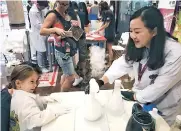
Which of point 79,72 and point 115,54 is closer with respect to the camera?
point 79,72

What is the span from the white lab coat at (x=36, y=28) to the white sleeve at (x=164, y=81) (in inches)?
92.8

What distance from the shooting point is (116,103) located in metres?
1.07

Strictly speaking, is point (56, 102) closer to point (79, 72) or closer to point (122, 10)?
point (79, 72)

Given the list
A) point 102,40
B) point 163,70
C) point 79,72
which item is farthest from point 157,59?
point 102,40

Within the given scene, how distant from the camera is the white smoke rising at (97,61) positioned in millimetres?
3252

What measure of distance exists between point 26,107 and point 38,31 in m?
2.28

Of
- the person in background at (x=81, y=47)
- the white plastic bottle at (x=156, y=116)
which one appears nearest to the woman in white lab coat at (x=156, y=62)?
the white plastic bottle at (x=156, y=116)

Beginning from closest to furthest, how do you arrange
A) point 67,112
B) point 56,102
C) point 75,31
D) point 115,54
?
point 67,112 → point 56,102 → point 75,31 → point 115,54

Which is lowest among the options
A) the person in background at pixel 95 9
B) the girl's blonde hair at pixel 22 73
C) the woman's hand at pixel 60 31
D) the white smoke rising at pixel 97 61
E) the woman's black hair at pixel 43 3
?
the white smoke rising at pixel 97 61

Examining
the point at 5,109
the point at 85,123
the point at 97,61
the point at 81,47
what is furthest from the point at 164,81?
the point at 97,61

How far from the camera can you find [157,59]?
3.70 feet

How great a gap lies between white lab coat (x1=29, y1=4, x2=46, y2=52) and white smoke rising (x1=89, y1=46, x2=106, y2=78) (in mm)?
932

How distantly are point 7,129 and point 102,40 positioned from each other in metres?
2.75

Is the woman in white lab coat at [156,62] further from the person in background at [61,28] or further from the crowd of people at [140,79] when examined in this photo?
the person in background at [61,28]
